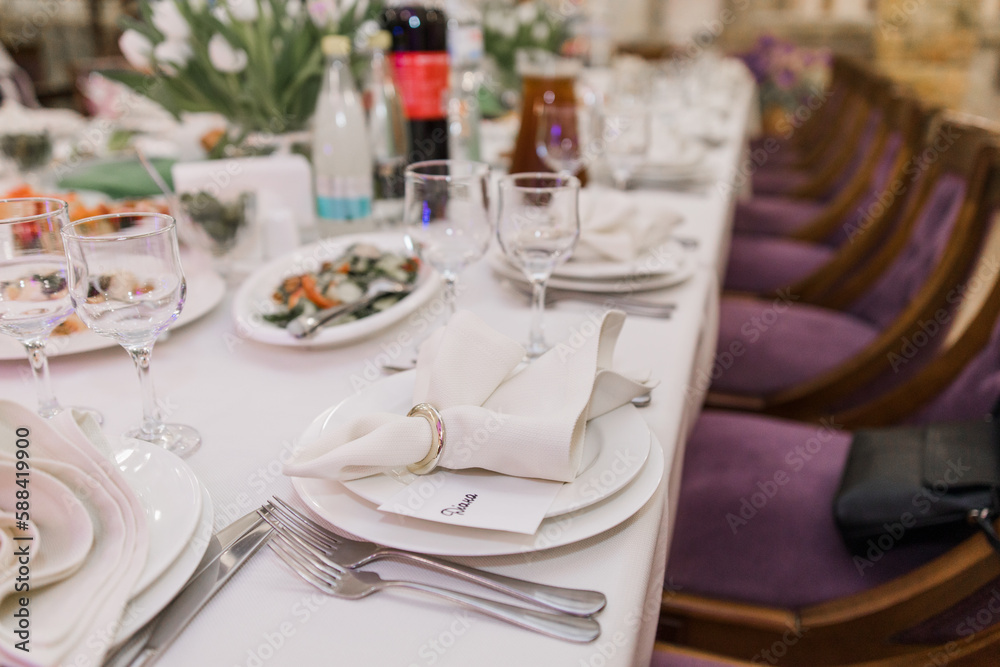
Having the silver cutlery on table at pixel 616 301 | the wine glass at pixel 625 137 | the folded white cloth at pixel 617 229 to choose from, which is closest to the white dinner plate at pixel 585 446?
the silver cutlery on table at pixel 616 301

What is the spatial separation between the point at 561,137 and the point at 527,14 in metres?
1.74

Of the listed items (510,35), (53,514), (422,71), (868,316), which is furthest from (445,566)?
(510,35)

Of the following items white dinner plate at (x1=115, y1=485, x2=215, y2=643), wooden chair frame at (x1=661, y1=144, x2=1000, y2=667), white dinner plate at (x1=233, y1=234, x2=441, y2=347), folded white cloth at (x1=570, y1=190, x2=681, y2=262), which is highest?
folded white cloth at (x1=570, y1=190, x2=681, y2=262)

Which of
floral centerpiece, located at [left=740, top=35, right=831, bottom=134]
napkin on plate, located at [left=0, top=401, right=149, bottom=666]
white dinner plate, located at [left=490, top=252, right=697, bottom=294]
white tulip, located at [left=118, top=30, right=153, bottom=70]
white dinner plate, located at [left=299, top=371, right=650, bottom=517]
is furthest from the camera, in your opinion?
floral centerpiece, located at [left=740, top=35, right=831, bottom=134]

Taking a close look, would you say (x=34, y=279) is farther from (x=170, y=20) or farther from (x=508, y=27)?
(x=508, y=27)

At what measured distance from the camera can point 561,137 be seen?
1.35 meters

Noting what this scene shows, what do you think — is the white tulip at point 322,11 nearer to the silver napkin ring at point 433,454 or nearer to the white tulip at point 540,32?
the silver napkin ring at point 433,454

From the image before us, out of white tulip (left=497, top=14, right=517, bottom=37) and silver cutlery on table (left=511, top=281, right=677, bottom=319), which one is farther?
white tulip (left=497, top=14, right=517, bottom=37)

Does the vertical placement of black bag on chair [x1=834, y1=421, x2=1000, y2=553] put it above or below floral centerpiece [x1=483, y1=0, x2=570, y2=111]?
below

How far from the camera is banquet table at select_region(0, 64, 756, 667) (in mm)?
477

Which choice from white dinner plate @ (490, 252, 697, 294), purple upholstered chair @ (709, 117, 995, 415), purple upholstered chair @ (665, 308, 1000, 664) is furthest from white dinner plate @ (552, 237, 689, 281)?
purple upholstered chair @ (709, 117, 995, 415)

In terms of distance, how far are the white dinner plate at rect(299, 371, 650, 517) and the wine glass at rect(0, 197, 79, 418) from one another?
260 mm

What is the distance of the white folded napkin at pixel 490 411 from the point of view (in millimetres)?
566

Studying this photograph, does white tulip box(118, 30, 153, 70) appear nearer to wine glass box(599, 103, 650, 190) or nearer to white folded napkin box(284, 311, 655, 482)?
wine glass box(599, 103, 650, 190)
